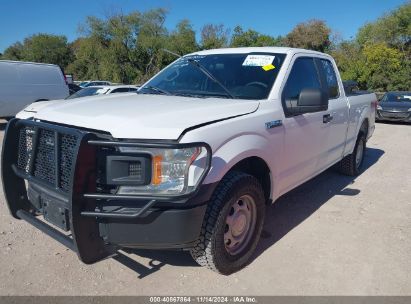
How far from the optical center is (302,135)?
152 inches

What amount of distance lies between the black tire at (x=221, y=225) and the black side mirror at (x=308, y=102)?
902 millimetres

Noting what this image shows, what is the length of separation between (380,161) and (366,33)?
134ft

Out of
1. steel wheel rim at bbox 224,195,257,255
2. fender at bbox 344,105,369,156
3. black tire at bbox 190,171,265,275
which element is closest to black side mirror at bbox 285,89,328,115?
black tire at bbox 190,171,265,275

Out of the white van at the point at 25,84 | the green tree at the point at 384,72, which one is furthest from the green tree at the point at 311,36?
the white van at the point at 25,84

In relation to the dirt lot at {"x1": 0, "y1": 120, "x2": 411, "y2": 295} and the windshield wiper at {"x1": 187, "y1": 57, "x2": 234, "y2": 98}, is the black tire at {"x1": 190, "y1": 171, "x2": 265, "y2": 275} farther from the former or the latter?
the windshield wiper at {"x1": 187, "y1": 57, "x2": 234, "y2": 98}

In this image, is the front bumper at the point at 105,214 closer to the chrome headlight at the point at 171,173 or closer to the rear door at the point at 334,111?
the chrome headlight at the point at 171,173

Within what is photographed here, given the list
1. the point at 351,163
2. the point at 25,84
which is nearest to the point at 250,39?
the point at 25,84

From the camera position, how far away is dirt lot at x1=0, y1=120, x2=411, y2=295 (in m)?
2.95

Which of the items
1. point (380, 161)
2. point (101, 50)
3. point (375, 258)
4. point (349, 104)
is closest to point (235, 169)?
point (375, 258)

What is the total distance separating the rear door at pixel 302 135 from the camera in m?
3.68

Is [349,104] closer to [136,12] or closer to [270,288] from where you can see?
[270,288]

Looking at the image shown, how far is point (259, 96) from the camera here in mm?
3496

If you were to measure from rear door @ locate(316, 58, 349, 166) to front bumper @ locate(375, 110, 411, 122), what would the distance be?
10.5 metres

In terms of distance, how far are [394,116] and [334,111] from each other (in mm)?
11231
